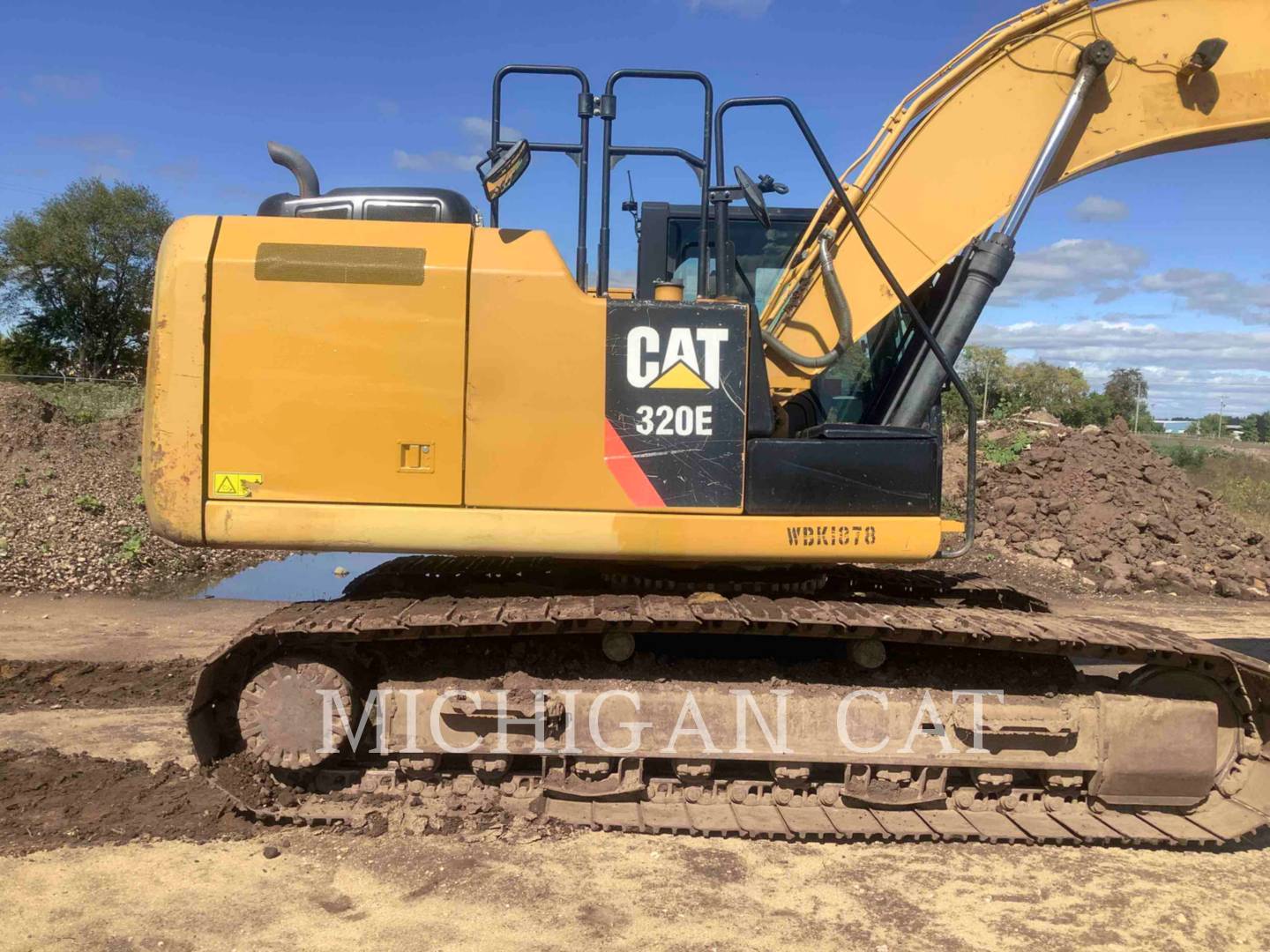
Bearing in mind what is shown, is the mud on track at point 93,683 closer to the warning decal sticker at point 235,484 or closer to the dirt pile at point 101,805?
the dirt pile at point 101,805

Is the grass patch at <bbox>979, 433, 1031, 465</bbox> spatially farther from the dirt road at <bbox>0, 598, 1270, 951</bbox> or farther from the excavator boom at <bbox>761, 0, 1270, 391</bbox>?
the dirt road at <bbox>0, 598, 1270, 951</bbox>

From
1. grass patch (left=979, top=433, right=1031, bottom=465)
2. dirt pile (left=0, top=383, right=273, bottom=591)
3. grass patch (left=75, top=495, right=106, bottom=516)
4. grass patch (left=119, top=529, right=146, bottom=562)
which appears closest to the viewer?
dirt pile (left=0, top=383, right=273, bottom=591)

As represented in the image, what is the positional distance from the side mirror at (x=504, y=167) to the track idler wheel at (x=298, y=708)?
2256 mm

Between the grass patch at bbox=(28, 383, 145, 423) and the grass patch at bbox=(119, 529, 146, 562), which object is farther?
the grass patch at bbox=(28, 383, 145, 423)

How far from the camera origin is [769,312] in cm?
472

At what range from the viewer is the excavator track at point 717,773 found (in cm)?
423

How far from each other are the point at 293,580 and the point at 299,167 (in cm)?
683

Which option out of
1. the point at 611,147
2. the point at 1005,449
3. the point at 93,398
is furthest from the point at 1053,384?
the point at 611,147

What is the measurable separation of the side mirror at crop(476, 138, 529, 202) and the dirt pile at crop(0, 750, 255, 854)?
120 inches

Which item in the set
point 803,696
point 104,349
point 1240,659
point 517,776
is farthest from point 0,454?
point 104,349

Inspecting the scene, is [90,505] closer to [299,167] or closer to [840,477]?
[299,167]

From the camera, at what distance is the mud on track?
20.5ft

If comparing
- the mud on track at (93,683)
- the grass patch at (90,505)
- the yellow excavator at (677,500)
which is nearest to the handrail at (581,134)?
the yellow excavator at (677,500)

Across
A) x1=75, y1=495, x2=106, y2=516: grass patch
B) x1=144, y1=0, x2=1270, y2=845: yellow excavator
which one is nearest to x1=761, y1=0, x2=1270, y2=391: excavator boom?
x1=144, y1=0, x2=1270, y2=845: yellow excavator
